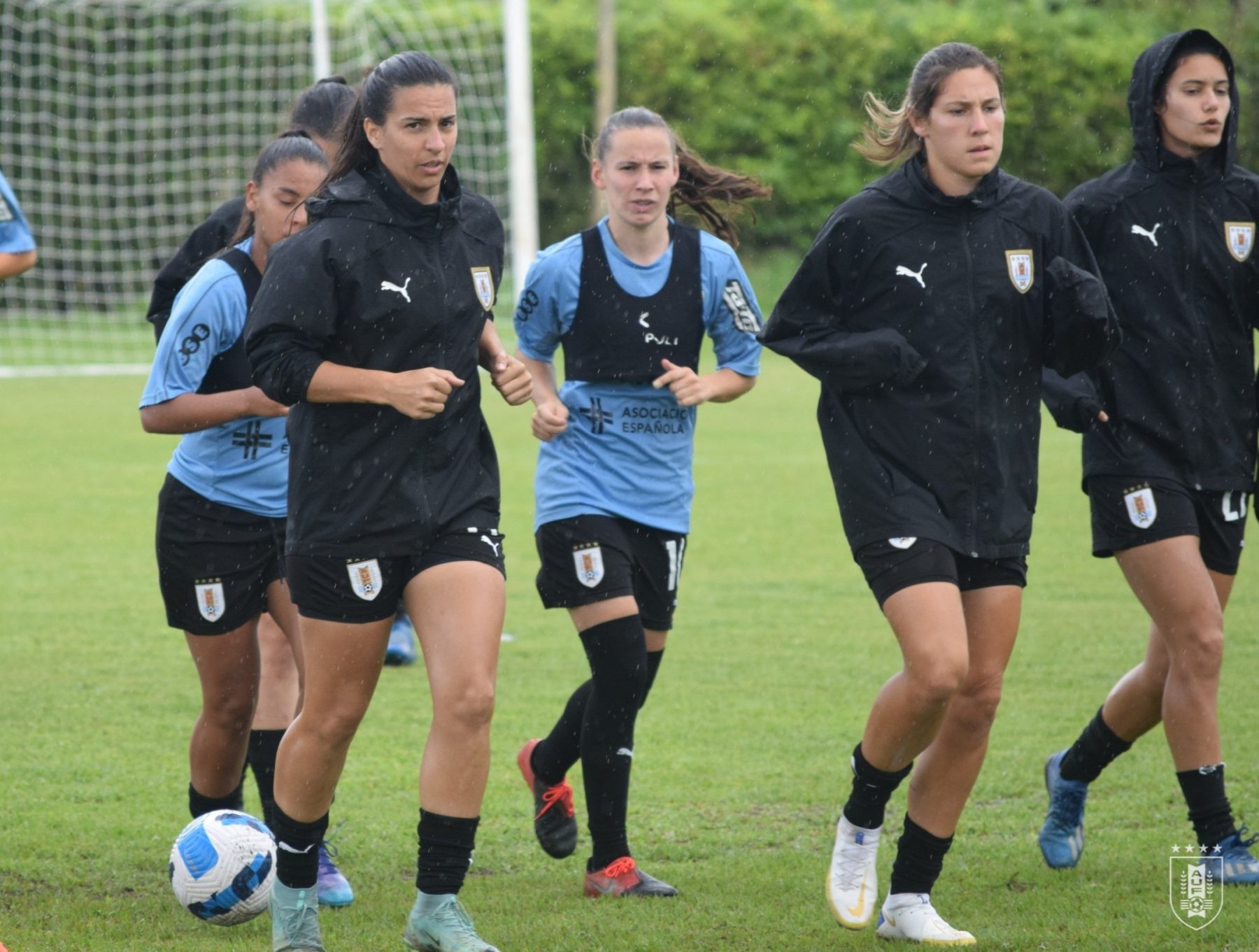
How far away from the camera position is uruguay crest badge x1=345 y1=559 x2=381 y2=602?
422 centimetres

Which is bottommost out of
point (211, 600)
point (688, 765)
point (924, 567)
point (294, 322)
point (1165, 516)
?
point (688, 765)

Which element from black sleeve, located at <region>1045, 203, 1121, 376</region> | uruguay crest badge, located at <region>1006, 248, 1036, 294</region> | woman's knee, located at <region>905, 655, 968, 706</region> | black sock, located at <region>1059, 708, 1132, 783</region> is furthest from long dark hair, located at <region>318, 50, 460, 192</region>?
black sock, located at <region>1059, 708, 1132, 783</region>

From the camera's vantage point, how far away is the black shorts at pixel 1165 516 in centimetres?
517

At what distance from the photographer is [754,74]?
103ft

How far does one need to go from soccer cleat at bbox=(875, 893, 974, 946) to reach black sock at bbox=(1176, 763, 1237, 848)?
38.9 inches

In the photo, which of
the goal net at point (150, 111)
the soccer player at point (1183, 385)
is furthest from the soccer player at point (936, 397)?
the goal net at point (150, 111)

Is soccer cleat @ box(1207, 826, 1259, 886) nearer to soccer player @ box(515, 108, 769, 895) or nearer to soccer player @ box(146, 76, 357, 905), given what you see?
soccer player @ box(515, 108, 769, 895)

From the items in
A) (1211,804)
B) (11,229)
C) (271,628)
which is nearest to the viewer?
(11,229)

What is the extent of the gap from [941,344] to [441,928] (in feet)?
6.42

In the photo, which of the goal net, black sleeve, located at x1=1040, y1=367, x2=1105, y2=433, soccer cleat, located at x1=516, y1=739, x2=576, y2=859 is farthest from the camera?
the goal net

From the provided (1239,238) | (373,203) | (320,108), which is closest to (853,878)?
(373,203)

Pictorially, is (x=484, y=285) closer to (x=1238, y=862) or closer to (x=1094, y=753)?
(x=1094, y=753)

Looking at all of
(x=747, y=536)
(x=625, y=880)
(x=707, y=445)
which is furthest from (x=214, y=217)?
(x=707, y=445)

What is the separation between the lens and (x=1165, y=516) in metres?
5.16
